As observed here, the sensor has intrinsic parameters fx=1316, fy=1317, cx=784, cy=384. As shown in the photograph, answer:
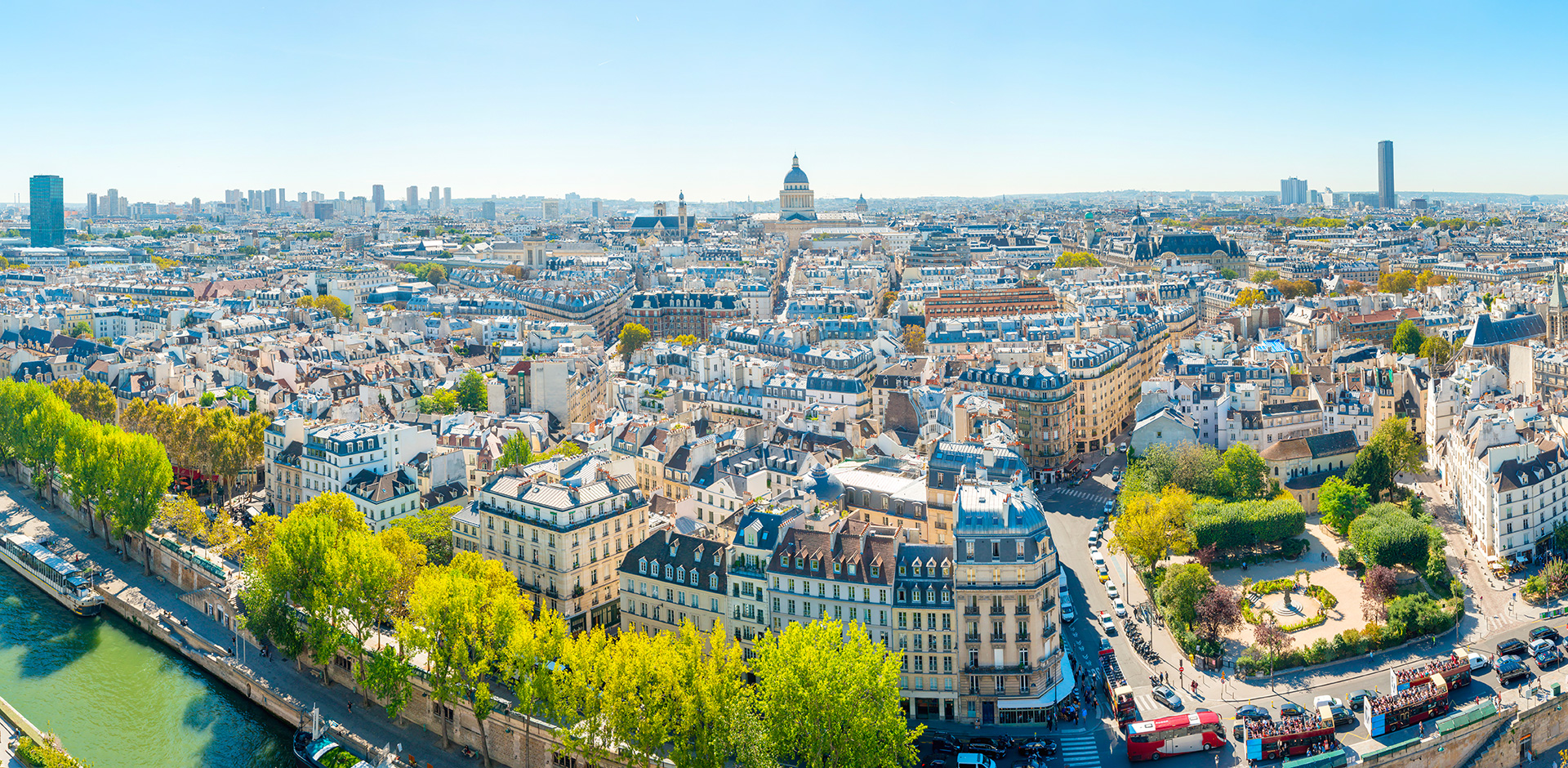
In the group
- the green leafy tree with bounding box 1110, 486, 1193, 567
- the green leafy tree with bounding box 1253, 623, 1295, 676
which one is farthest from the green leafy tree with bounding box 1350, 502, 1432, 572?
the green leafy tree with bounding box 1253, 623, 1295, 676

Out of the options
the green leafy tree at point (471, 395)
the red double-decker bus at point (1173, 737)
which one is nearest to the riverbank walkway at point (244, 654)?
the red double-decker bus at point (1173, 737)

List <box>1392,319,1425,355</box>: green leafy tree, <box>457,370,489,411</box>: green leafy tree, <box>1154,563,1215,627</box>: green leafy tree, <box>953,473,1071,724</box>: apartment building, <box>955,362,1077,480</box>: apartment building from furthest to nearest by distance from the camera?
<box>1392,319,1425,355</box>: green leafy tree, <box>457,370,489,411</box>: green leafy tree, <box>955,362,1077,480</box>: apartment building, <box>1154,563,1215,627</box>: green leafy tree, <box>953,473,1071,724</box>: apartment building

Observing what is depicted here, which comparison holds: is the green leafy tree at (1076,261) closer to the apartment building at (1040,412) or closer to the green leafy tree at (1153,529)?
the apartment building at (1040,412)

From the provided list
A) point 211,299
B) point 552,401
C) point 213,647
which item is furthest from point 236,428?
point 211,299

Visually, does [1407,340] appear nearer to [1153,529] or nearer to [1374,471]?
[1374,471]

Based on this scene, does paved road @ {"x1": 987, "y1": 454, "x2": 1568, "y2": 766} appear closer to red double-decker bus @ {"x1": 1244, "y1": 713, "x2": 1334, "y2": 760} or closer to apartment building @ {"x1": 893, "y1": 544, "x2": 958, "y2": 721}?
red double-decker bus @ {"x1": 1244, "y1": 713, "x2": 1334, "y2": 760}

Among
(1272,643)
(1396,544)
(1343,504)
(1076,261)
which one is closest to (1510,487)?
(1396,544)
